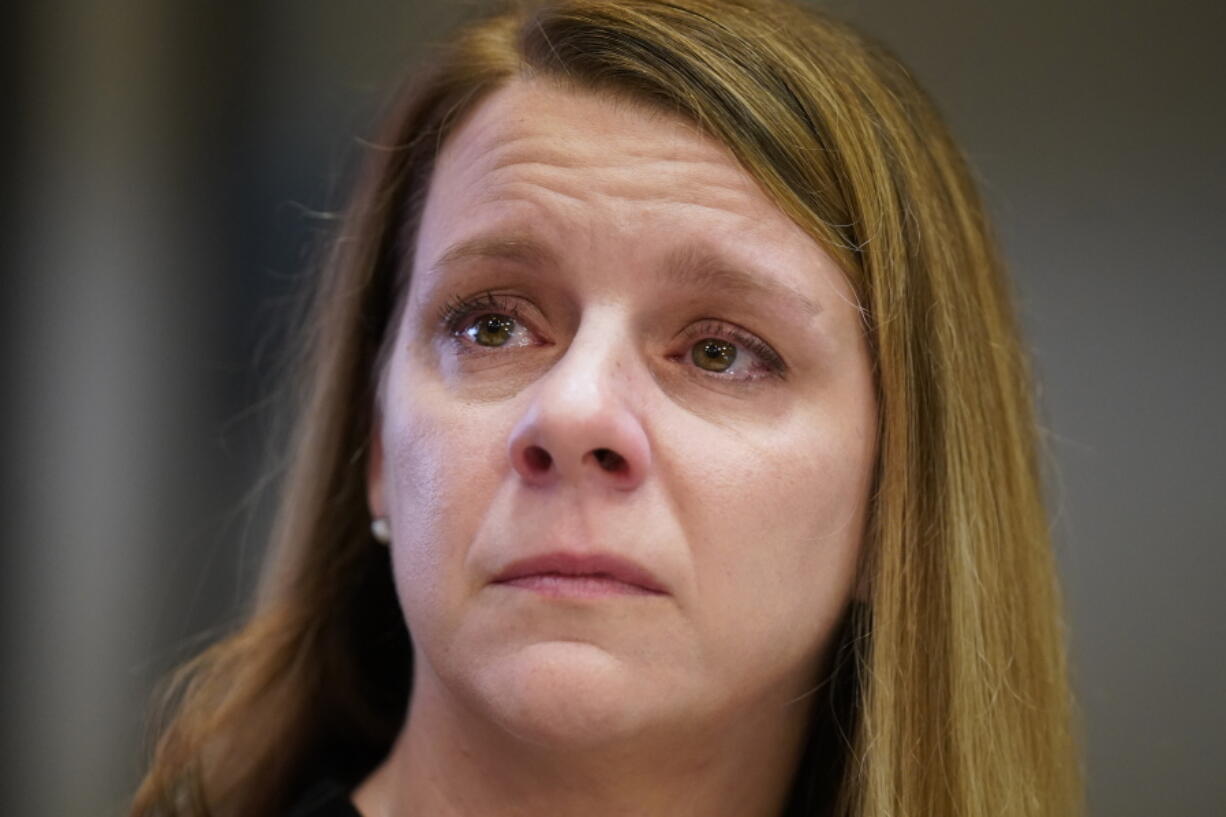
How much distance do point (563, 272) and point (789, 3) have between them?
41cm

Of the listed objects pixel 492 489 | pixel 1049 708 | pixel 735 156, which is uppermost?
pixel 735 156

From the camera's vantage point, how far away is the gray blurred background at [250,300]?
6.37ft

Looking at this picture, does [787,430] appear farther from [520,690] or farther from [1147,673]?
[1147,673]

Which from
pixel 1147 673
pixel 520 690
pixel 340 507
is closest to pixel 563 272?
pixel 520 690

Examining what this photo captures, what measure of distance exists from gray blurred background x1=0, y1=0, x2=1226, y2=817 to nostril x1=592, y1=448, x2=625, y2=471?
99 centimetres

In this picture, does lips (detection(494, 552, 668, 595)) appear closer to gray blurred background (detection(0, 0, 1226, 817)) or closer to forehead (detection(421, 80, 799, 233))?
forehead (detection(421, 80, 799, 233))

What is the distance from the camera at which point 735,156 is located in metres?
1.21

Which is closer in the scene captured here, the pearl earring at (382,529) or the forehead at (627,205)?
the forehead at (627,205)

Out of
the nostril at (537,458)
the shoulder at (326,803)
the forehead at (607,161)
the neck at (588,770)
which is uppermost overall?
the forehead at (607,161)

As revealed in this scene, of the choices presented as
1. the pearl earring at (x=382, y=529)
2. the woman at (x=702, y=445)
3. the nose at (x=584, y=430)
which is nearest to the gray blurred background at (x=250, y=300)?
the woman at (x=702, y=445)

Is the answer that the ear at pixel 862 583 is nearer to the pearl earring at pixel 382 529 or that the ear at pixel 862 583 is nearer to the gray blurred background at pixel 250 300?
the pearl earring at pixel 382 529

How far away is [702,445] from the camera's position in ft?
3.76

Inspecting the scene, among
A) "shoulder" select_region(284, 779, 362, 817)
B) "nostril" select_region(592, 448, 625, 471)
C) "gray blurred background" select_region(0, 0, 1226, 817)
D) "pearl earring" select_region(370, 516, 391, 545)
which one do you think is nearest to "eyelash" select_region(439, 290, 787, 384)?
"nostril" select_region(592, 448, 625, 471)

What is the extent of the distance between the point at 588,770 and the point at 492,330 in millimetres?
413
